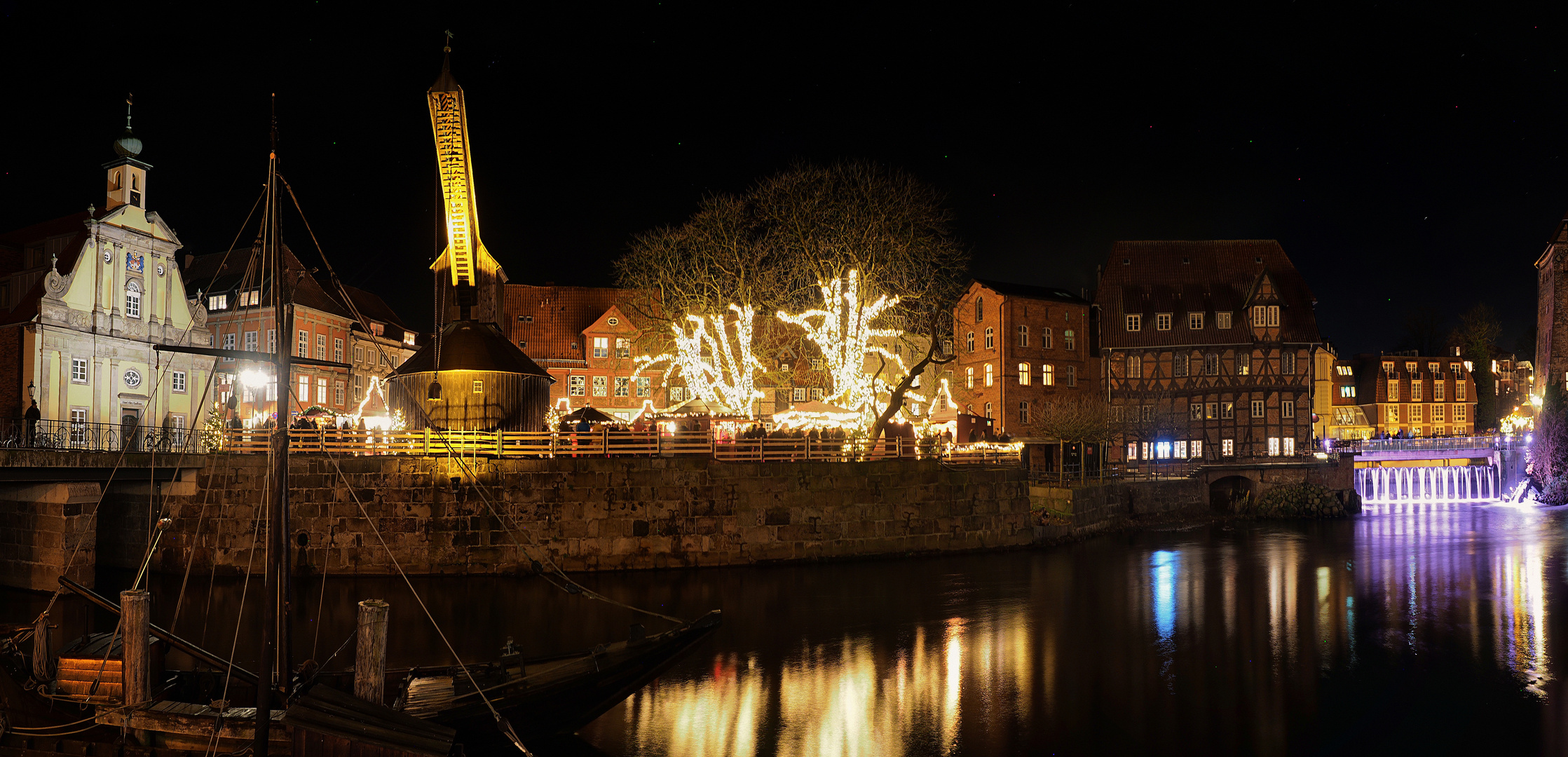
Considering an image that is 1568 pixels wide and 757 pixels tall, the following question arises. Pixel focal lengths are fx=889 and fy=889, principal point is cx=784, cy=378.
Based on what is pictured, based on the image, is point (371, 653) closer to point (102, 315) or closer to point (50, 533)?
point (50, 533)

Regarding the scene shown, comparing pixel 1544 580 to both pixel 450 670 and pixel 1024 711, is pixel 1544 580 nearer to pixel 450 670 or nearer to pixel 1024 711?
pixel 1024 711

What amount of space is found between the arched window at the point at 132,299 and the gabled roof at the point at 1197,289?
48.3 metres

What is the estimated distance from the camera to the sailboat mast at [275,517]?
9875mm

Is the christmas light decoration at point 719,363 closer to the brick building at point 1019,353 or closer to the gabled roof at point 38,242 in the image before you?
the brick building at point 1019,353

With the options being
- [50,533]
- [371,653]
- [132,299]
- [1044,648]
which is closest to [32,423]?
[50,533]

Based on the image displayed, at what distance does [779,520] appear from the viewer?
86.0 ft

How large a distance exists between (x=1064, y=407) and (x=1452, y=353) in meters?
58.3

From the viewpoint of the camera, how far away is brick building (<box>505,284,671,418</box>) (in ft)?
177

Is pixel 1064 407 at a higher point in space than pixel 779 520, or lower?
higher

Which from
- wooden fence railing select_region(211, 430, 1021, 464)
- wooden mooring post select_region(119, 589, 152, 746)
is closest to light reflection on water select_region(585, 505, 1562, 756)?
wooden fence railing select_region(211, 430, 1021, 464)

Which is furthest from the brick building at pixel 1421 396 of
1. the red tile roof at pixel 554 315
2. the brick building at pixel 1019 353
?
the red tile roof at pixel 554 315

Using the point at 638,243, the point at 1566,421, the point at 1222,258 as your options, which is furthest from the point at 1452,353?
the point at 638,243

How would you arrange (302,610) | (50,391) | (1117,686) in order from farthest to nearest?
(50,391) → (302,610) → (1117,686)

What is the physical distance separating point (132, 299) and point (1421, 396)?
94.8m
